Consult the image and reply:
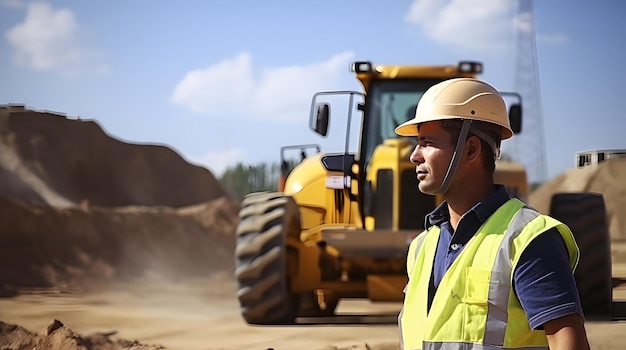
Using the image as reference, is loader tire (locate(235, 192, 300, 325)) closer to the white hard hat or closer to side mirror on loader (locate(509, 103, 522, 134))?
side mirror on loader (locate(509, 103, 522, 134))

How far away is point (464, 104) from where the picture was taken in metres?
2.53

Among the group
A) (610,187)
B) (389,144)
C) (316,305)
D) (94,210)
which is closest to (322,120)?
(389,144)

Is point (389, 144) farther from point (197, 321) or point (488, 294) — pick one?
point (488, 294)

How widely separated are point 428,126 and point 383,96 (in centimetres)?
606

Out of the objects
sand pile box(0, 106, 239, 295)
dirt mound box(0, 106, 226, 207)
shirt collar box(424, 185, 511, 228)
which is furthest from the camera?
dirt mound box(0, 106, 226, 207)

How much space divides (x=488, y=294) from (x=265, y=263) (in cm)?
556

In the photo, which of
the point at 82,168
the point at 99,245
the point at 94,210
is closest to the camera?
the point at 99,245

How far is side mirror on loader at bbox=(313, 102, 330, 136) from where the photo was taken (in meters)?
7.94

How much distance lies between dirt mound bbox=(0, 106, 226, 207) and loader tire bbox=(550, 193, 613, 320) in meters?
14.9

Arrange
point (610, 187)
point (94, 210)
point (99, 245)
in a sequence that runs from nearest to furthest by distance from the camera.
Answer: point (99, 245), point (94, 210), point (610, 187)

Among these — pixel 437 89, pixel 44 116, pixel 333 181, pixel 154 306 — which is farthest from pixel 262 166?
pixel 437 89

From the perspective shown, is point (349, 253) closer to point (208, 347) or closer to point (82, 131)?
point (208, 347)

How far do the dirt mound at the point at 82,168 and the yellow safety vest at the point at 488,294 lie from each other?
19.5 metres

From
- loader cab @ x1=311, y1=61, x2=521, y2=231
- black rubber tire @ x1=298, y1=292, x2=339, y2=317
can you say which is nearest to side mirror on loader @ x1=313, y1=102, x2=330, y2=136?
loader cab @ x1=311, y1=61, x2=521, y2=231
